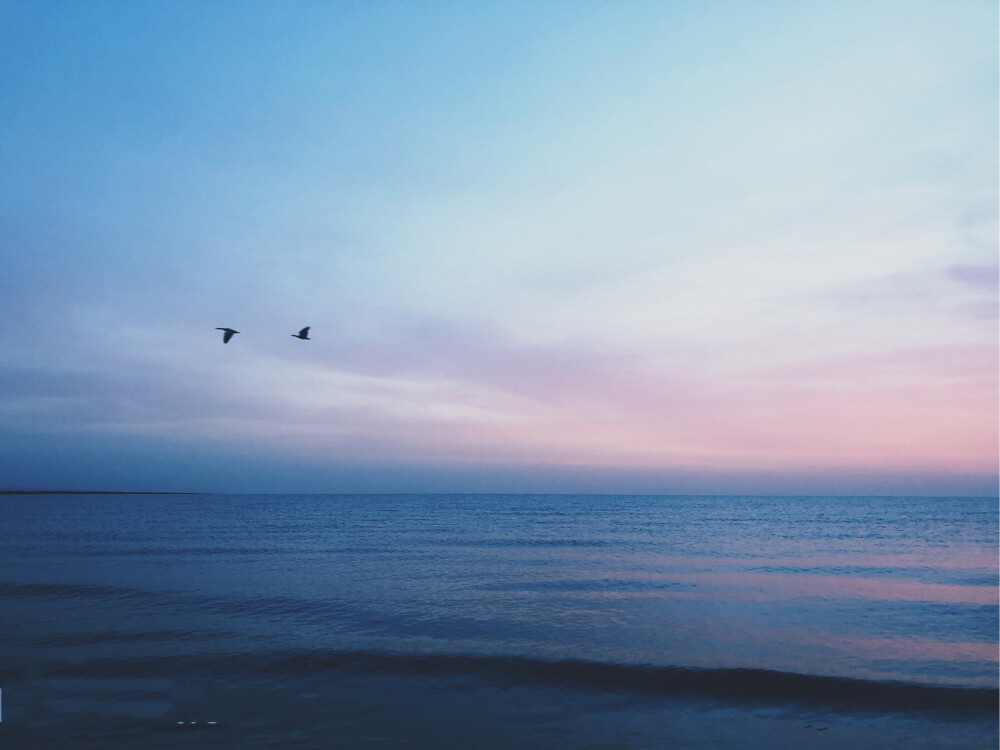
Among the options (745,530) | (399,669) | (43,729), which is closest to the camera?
(43,729)

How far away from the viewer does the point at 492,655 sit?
15422mm

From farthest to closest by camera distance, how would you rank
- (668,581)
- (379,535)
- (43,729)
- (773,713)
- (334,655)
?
(379,535) < (668,581) < (334,655) < (773,713) < (43,729)

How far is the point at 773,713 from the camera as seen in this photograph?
1204 cm

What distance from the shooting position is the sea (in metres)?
11.1

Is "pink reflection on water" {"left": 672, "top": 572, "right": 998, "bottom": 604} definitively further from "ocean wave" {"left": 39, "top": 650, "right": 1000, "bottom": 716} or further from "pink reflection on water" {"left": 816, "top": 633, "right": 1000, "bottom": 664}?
"ocean wave" {"left": 39, "top": 650, "right": 1000, "bottom": 716}

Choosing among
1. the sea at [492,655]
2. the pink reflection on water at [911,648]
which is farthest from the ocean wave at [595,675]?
the pink reflection on water at [911,648]

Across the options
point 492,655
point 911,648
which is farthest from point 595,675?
point 911,648

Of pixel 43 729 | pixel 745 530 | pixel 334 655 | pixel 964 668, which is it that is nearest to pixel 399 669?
pixel 334 655

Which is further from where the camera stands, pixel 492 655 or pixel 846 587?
pixel 846 587

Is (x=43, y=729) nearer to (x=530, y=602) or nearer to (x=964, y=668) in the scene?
(x=530, y=602)

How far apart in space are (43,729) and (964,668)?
1949cm

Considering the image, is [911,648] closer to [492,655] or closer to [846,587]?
[846,587]

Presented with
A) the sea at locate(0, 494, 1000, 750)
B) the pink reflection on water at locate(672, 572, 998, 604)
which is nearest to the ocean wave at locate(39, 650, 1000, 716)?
the sea at locate(0, 494, 1000, 750)

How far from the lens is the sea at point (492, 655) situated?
11.1 meters
